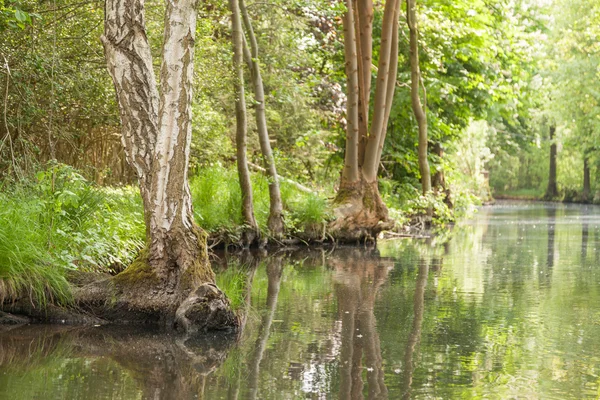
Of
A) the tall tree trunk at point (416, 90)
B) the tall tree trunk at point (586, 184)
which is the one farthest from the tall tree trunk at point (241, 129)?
the tall tree trunk at point (586, 184)

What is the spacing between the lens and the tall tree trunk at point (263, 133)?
17188 millimetres

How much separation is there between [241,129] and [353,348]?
9507 millimetres

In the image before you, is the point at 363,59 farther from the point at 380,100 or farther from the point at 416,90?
the point at 416,90

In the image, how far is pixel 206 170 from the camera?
19.1 metres

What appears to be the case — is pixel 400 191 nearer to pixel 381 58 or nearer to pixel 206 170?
pixel 381 58

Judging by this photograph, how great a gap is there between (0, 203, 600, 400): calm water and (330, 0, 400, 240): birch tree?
6.39m

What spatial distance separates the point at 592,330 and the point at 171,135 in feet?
13.5

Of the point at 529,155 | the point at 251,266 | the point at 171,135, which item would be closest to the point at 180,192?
the point at 171,135

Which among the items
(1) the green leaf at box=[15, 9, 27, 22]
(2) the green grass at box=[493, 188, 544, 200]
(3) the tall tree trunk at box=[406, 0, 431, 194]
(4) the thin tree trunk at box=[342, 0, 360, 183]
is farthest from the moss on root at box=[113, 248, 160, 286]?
(2) the green grass at box=[493, 188, 544, 200]

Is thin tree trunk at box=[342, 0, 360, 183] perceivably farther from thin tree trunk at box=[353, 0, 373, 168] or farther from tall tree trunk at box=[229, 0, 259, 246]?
tall tree trunk at box=[229, 0, 259, 246]

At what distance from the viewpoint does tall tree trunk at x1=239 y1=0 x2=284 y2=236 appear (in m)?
17.2

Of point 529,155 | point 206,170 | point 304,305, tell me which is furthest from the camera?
point 529,155

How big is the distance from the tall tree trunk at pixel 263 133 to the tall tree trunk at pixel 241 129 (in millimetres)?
258

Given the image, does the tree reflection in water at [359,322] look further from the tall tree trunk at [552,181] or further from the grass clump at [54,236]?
the tall tree trunk at [552,181]
